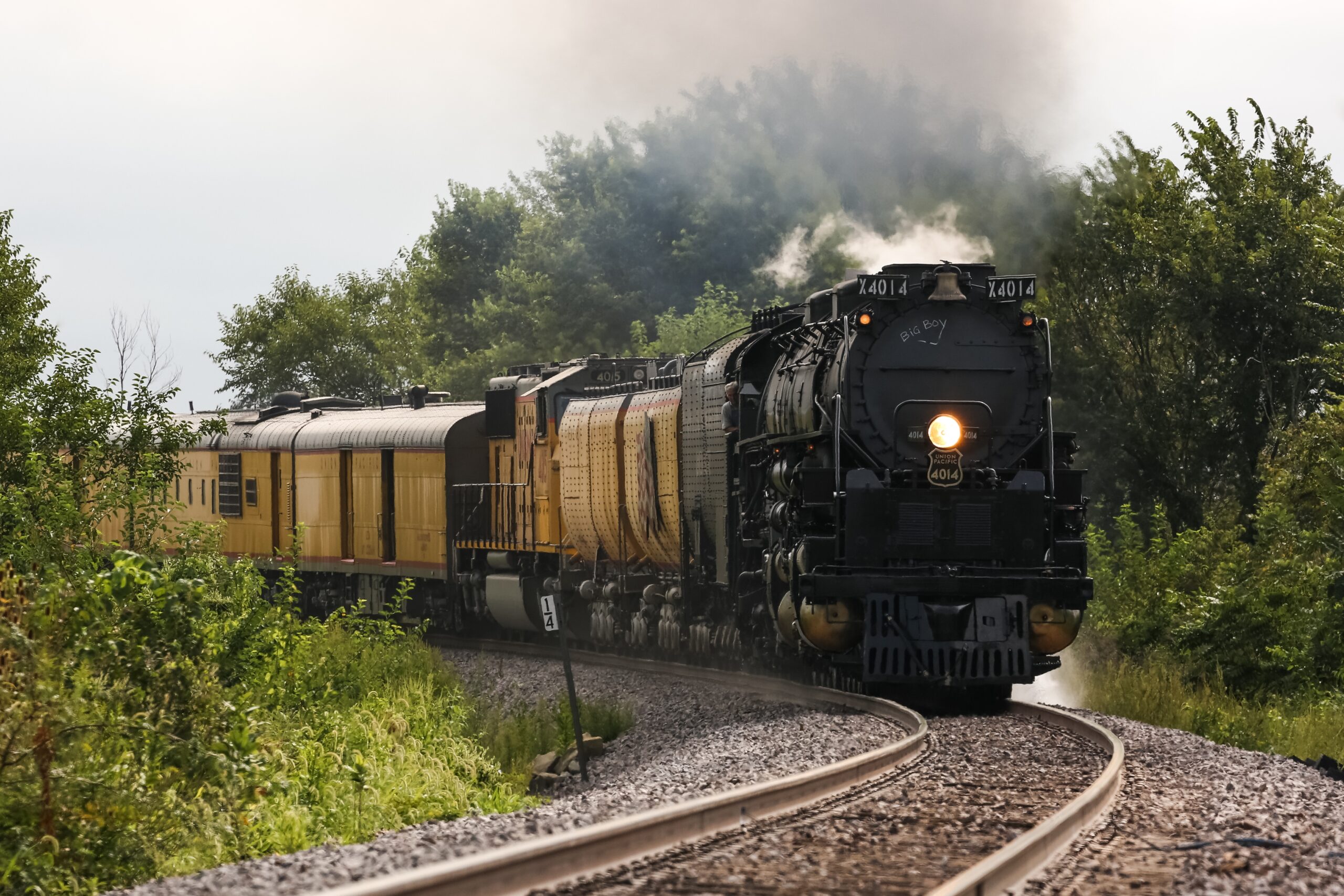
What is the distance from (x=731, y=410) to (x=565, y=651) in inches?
162

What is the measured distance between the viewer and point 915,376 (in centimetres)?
1476

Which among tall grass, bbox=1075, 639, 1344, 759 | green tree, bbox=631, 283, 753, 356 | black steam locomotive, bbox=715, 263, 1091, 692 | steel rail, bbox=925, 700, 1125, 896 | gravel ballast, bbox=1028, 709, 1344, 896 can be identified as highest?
green tree, bbox=631, 283, 753, 356

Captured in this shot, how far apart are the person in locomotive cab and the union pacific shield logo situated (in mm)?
3216

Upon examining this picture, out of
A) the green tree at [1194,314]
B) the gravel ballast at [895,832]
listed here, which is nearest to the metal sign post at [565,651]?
the gravel ballast at [895,832]

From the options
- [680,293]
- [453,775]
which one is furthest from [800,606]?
[680,293]

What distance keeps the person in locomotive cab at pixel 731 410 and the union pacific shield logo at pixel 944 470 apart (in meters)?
3.22

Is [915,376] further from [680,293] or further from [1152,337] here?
[680,293]

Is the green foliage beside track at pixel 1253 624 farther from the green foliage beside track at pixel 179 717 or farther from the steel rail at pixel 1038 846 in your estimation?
the green foliage beside track at pixel 179 717

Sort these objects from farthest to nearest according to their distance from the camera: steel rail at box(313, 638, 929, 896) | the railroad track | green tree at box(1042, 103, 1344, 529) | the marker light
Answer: green tree at box(1042, 103, 1344, 529), the marker light, the railroad track, steel rail at box(313, 638, 929, 896)

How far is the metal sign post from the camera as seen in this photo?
541 inches

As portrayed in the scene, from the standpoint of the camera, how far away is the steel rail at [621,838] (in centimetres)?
632

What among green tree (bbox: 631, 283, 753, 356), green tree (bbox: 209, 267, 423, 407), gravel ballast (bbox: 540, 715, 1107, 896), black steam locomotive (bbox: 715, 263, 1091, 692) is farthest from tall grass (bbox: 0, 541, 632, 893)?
green tree (bbox: 209, 267, 423, 407)

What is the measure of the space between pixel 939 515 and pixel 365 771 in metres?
5.37

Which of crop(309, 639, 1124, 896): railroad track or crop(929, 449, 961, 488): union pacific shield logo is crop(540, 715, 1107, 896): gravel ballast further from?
crop(929, 449, 961, 488): union pacific shield logo
